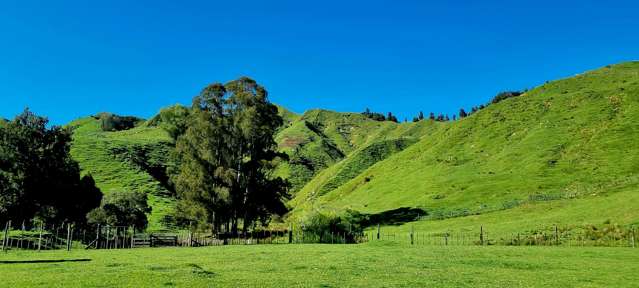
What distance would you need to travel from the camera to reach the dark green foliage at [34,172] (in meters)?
62.2

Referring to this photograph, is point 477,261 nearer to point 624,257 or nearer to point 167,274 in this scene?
point 624,257

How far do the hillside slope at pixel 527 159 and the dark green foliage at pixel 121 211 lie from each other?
3507 centimetres

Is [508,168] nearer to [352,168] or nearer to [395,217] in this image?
[395,217]

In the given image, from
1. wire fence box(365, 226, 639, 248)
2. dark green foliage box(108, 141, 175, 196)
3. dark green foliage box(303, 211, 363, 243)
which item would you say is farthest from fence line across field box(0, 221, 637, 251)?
dark green foliage box(108, 141, 175, 196)

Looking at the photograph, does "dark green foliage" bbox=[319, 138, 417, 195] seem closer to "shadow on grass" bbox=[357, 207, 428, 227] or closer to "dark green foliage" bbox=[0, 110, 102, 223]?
"shadow on grass" bbox=[357, 207, 428, 227]

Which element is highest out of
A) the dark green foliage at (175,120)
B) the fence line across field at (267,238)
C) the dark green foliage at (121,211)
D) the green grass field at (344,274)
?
the dark green foliage at (175,120)

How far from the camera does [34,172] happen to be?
64.3 m

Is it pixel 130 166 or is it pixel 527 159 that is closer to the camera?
pixel 527 159

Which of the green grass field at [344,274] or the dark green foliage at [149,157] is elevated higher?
the dark green foliage at [149,157]

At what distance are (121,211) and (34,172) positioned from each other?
12.8 meters

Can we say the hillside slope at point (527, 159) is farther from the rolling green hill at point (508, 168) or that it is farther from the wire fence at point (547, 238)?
the wire fence at point (547, 238)

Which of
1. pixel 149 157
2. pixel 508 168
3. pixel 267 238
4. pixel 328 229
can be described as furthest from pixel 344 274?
pixel 149 157

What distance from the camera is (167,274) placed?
21.7 metres

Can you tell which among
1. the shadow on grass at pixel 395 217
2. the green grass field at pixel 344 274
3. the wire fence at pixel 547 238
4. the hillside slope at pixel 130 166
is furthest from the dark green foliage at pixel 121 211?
the green grass field at pixel 344 274
